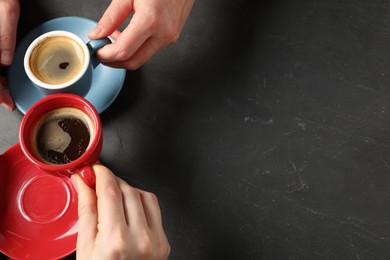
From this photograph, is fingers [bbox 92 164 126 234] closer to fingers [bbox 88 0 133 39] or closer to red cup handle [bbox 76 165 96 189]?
red cup handle [bbox 76 165 96 189]

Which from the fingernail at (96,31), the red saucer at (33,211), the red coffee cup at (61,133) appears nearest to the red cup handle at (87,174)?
the red coffee cup at (61,133)

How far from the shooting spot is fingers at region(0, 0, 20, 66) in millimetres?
1009

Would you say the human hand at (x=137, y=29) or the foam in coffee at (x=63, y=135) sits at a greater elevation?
the human hand at (x=137, y=29)

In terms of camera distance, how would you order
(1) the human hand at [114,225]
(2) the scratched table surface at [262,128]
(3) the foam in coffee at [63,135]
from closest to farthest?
(1) the human hand at [114,225]
(3) the foam in coffee at [63,135]
(2) the scratched table surface at [262,128]

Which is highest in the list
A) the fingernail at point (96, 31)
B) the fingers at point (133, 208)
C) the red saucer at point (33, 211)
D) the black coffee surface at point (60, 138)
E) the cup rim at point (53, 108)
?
the fingernail at point (96, 31)

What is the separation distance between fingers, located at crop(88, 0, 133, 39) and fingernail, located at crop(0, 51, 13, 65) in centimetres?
22

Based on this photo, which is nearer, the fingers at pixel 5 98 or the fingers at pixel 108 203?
the fingers at pixel 108 203

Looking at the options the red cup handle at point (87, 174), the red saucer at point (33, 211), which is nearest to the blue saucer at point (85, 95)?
the red saucer at point (33, 211)

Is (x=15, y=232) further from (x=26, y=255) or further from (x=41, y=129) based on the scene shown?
(x=41, y=129)

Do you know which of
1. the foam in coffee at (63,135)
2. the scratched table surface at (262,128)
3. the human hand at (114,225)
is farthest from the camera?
the scratched table surface at (262,128)

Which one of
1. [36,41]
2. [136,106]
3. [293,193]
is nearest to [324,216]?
[293,193]

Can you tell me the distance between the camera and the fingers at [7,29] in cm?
101

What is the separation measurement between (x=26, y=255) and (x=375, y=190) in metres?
0.79

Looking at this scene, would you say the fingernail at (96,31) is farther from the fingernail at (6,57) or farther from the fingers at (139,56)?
the fingernail at (6,57)
